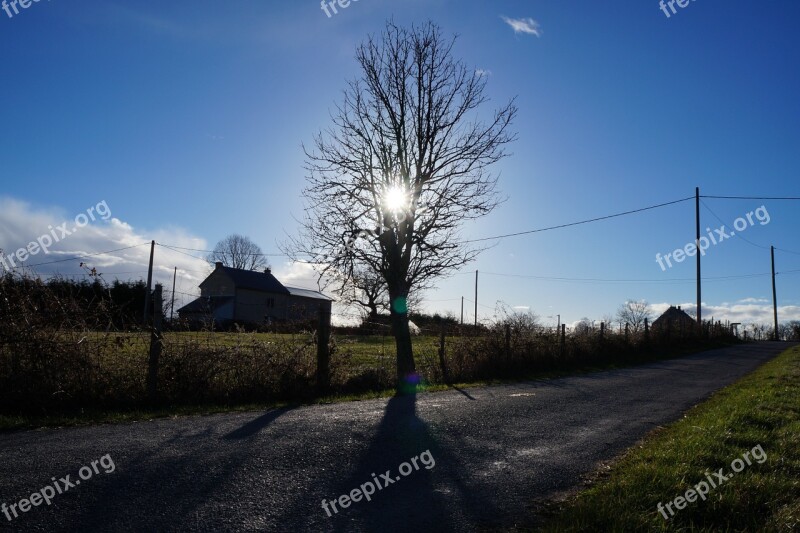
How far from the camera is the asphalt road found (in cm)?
421

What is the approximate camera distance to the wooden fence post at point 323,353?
11.2 meters

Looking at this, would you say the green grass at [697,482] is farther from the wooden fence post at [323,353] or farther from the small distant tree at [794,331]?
the small distant tree at [794,331]

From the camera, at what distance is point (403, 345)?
13.6 meters

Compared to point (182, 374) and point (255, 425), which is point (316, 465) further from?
point (182, 374)

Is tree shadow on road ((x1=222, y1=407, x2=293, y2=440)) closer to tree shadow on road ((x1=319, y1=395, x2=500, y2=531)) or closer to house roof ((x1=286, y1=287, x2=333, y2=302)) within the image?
tree shadow on road ((x1=319, y1=395, x2=500, y2=531))

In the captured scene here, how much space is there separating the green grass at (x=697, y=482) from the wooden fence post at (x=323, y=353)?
6.10 meters

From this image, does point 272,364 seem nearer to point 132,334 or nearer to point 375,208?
point 132,334

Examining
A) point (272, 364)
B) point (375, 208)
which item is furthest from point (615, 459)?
point (375, 208)

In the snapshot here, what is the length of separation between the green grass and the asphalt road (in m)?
0.42

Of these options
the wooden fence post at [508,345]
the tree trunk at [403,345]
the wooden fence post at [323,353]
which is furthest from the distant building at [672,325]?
the wooden fence post at [323,353]

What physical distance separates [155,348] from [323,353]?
10.4 ft

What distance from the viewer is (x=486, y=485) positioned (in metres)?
5.17

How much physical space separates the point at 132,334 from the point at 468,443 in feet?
20.1

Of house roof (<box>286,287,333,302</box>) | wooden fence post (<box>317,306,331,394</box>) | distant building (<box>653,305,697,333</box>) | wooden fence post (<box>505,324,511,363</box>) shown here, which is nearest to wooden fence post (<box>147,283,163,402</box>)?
wooden fence post (<box>317,306,331,394</box>)
